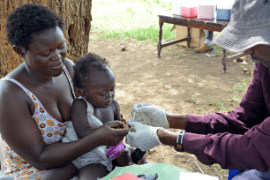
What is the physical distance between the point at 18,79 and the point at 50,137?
0.43 metres

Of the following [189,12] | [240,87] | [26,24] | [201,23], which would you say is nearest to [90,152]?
[26,24]

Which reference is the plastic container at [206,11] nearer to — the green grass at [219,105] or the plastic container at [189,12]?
the plastic container at [189,12]

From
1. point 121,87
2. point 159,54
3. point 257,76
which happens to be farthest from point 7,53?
point 159,54

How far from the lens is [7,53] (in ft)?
7.71

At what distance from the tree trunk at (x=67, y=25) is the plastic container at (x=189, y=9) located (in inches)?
130

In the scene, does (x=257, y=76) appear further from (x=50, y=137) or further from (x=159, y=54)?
(x=159, y=54)

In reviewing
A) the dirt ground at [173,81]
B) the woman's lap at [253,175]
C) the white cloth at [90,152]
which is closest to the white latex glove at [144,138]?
the white cloth at [90,152]

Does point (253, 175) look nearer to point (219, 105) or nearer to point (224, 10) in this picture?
point (219, 105)

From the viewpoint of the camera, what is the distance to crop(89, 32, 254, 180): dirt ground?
4.05m

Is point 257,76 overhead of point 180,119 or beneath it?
overhead

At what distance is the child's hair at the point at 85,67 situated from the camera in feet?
6.32

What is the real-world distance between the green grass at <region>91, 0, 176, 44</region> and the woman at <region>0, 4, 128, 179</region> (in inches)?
240

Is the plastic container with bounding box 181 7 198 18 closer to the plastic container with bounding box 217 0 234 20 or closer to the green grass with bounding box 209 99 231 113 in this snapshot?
the plastic container with bounding box 217 0 234 20

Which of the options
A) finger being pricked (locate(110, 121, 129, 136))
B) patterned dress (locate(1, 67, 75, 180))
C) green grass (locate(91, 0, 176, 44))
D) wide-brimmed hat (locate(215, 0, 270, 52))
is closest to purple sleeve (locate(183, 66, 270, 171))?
finger being pricked (locate(110, 121, 129, 136))
